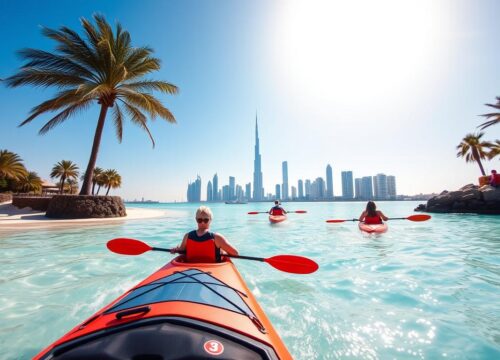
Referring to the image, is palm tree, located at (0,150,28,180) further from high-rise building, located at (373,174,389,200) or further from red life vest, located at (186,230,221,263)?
high-rise building, located at (373,174,389,200)

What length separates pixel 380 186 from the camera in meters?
141

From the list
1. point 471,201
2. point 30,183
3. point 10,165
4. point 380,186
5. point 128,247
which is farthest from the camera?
point 380,186

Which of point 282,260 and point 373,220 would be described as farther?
point 373,220

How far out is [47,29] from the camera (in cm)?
1295

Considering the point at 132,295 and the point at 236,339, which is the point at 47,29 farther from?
the point at 236,339

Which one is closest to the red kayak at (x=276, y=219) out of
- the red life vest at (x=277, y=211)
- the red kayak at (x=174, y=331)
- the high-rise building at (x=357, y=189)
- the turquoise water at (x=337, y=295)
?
the red life vest at (x=277, y=211)

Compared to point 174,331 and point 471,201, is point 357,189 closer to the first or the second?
point 471,201

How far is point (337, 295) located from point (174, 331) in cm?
363

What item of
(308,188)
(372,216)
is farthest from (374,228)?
(308,188)

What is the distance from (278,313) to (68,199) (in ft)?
Result: 49.8

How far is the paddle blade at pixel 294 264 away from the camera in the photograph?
3.87 meters

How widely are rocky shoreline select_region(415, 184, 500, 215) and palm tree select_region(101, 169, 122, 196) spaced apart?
51.6 m

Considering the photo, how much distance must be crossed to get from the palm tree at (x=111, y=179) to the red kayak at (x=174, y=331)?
52.0 m

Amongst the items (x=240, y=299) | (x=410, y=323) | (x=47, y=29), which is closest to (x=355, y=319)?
(x=410, y=323)
